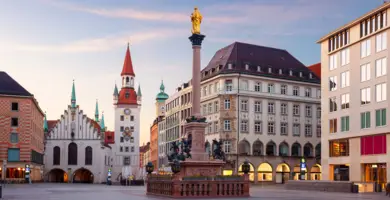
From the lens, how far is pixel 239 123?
91250mm

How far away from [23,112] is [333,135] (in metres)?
50.0

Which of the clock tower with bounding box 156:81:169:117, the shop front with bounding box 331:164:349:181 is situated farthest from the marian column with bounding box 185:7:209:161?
the clock tower with bounding box 156:81:169:117

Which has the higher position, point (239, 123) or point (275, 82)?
point (275, 82)

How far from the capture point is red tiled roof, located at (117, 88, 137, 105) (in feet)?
500

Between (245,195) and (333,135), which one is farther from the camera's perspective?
(333,135)

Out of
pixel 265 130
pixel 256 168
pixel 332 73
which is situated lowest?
pixel 256 168

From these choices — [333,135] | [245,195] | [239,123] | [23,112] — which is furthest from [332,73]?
[23,112]

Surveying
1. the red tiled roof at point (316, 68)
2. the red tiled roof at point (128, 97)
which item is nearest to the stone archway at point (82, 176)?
the red tiled roof at point (128, 97)

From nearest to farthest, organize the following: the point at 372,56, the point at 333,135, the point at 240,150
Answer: the point at 372,56
the point at 333,135
the point at 240,150

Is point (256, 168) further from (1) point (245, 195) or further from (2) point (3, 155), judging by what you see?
(1) point (245, 195)

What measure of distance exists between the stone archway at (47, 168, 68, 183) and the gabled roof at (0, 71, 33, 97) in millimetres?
37068

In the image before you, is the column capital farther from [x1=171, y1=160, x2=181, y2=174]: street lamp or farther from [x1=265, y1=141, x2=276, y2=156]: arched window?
[x1=265, y1=141, x2=276, y2=156]: arched window

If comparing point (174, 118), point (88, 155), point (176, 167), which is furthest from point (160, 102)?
point (176, 167)

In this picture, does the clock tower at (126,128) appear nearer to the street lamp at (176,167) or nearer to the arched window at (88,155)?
the arched window at (88,155)
